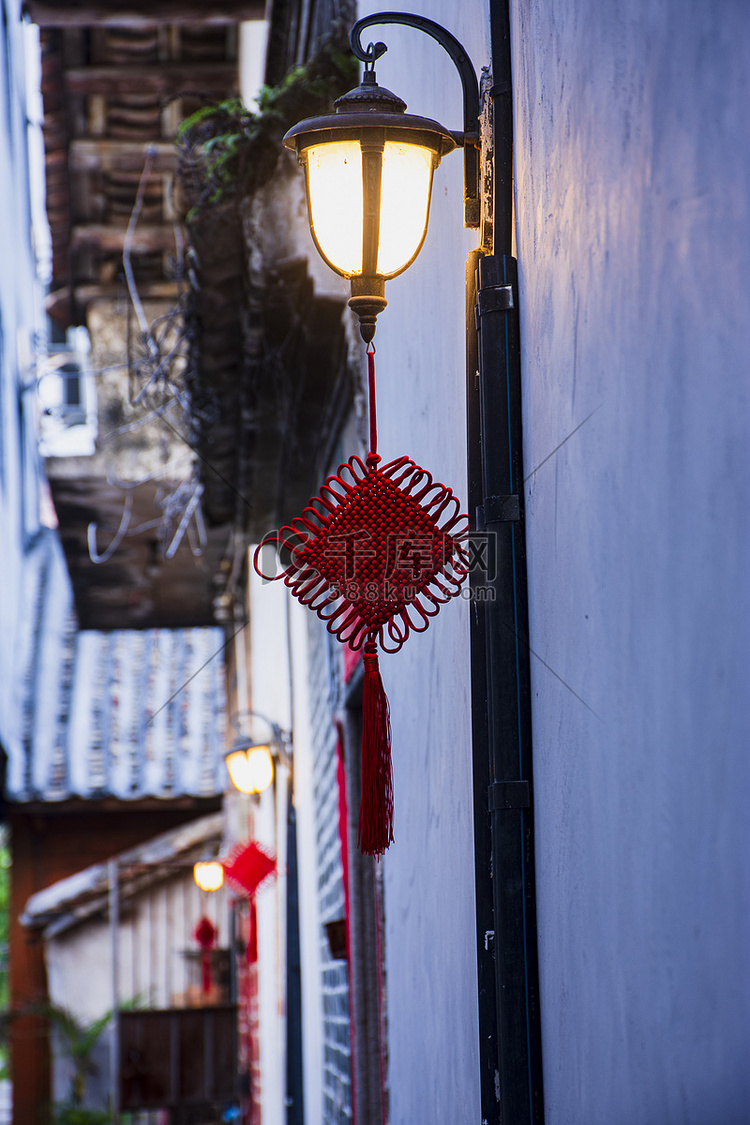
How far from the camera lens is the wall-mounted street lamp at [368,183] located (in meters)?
2.34

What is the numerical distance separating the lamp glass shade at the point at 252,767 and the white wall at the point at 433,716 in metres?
4.30

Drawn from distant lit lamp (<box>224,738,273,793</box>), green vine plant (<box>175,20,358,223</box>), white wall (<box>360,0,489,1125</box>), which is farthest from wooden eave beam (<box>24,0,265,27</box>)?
distant lit lamp (<box>224,738,273,793</box>)

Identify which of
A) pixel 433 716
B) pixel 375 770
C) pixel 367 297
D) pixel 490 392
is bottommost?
pixel 375 770

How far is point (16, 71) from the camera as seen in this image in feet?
45.2

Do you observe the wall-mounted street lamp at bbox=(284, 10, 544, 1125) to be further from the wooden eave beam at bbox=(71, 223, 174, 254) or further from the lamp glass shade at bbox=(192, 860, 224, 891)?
the lamp glass shade at bbox=(192, 860, 224, 891)

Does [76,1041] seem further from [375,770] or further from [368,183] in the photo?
[368,183]

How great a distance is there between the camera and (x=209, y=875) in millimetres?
11188

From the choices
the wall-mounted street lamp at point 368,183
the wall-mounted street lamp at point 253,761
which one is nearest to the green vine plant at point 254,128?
the wall-mounted street lamp at point 368,183

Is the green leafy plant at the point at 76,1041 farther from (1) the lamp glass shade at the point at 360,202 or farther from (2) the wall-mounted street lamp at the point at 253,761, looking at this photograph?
(1) the lamp glass shade at the point at 360,202

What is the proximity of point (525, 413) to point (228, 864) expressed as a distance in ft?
25.2

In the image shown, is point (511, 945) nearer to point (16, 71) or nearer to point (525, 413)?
point (525, 413)

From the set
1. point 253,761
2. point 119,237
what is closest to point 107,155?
point 119,237

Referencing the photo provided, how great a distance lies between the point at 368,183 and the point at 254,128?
286 cm

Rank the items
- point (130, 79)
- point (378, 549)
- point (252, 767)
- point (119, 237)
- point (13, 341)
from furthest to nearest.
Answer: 1. point (13, 341)
2. point (119, 237)
3. point (130, 79)
4. point (252, 767)
5. point (378, 549)
